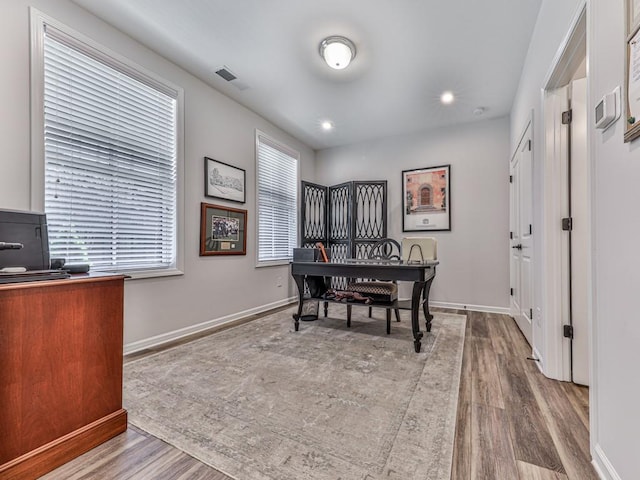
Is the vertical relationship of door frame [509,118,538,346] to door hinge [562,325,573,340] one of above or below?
above

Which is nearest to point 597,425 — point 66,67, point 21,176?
point 21,176

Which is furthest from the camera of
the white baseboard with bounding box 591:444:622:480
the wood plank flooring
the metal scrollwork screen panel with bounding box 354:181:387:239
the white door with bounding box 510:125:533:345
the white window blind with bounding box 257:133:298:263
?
the metal scrollwork screen panel with bounding box 354:181:387:239

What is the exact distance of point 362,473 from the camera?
3.99 ft

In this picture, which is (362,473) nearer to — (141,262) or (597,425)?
(597,425)

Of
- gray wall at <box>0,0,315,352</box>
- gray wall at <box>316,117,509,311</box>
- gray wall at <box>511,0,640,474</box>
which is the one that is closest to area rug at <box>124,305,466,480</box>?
gray wall at <box>0,0,315,352</box>

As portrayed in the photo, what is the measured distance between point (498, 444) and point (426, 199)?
12.1 ft

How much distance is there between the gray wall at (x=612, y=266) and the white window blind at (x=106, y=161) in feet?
10.5

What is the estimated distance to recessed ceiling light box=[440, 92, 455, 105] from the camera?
3557mm

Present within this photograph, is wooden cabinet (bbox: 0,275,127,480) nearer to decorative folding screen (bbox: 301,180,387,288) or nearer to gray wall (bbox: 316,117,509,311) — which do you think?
decorative folding screen (bbox: 301,180,387,288)

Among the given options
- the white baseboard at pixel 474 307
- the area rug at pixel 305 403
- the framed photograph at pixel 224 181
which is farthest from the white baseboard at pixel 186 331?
the white baseboard at pixel 474 307

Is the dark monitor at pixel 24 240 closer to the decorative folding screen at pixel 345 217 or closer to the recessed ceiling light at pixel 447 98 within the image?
the decorative folding screen at pixel 345 217

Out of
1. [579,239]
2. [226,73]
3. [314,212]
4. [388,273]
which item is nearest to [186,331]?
[388,273]

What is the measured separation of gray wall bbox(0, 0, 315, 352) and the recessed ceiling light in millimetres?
2349

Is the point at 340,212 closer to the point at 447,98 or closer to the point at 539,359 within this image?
the point at 447,98
